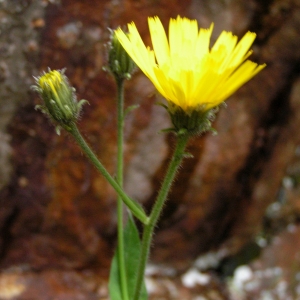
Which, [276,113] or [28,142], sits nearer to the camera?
[28,142]

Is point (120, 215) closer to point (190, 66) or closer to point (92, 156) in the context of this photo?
point (92, 156)

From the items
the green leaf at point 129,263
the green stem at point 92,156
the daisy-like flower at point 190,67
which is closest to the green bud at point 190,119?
the daisy-like flower at point 190,67

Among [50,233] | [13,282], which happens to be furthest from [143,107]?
[13,282]

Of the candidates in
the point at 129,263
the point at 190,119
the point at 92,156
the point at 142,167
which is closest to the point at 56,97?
the point at 92,156

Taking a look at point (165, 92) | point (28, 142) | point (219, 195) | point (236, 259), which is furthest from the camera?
point (236, 259)

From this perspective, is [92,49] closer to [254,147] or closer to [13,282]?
[254,147]

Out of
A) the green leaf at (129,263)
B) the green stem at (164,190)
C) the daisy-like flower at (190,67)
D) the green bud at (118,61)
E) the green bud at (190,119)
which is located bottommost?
the green leaf at (129,263)

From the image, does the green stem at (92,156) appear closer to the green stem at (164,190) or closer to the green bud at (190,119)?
the green stem at (164,190)
